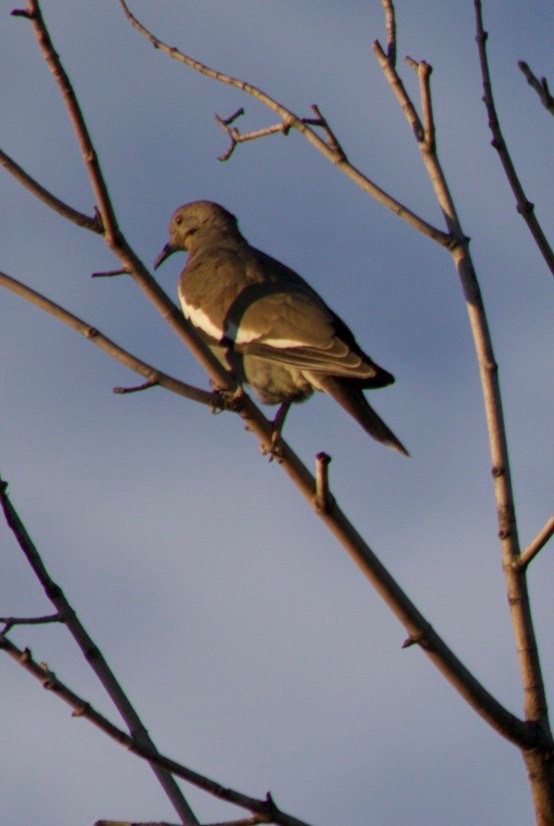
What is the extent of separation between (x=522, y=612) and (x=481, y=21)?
6.24ft

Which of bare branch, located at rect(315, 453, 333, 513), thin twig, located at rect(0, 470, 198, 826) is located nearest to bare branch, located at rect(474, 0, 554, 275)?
bare branch, located at rect(315, 453, 333, 513)

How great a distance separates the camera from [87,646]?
3.47 m

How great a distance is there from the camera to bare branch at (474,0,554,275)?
12.1 feet

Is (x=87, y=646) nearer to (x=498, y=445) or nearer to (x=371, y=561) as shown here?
(x=371, y=561)

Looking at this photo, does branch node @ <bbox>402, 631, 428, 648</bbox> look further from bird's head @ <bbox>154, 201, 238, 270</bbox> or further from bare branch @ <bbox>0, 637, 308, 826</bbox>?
bird's head @ <bbox>154, 201, 238, 270</bbox>

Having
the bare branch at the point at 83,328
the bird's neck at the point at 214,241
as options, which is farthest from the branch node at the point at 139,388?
the bird's neck at the point at 214,241

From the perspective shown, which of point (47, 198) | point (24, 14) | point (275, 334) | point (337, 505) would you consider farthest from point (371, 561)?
point (275, 334)

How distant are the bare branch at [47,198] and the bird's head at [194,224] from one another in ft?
16.6

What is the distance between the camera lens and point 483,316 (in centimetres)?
386

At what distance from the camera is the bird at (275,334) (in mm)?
5734

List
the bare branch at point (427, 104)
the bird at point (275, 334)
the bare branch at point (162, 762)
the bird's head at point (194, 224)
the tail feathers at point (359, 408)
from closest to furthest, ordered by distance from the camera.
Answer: the bare branch at point (162, 762) → the bare branch at point (427, 104) → the tail feathers at point (359, 408) → the bird at point (275, 334) → the bird's head at point (194, 224)

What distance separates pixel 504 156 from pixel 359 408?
197 centimetres

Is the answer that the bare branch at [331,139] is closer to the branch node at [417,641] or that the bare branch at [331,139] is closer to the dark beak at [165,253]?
the branch node at [417,641]

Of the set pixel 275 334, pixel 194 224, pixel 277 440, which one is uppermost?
pixel 194 224
